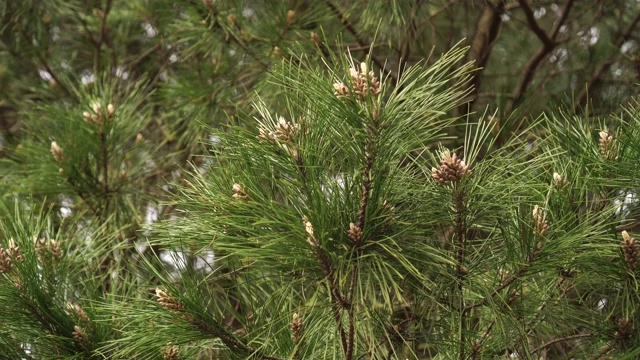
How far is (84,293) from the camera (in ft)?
3.74

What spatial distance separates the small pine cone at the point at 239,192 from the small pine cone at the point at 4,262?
1.08 ft

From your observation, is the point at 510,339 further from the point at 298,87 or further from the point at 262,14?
the point at 262,14

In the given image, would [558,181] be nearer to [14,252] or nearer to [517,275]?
[517,275]

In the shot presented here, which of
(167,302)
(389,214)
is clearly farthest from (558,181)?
(167,302)

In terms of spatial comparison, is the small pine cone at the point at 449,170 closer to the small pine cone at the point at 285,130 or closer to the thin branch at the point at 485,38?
the small pine cone at the point at 285,130

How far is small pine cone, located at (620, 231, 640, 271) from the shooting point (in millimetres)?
851

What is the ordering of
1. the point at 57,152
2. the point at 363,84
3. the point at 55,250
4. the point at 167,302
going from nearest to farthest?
the point at 363,84 < the point at 167,302 < the point at 55,250 < the point at 57,152

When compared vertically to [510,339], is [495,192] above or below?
above

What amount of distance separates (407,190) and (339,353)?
197 mm

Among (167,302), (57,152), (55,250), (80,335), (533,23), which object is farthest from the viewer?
(533,23)

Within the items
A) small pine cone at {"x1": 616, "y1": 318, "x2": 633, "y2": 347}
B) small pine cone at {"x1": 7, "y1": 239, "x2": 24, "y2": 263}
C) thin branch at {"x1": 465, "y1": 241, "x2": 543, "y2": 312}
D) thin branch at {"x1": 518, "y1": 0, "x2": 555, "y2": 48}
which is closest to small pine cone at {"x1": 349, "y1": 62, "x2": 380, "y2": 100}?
thin branch at {"x1": 465, "y1": 241, "x2": 543, "y2": 312}

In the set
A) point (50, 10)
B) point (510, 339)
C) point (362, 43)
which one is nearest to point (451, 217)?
point (510, 339)

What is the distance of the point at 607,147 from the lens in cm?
94

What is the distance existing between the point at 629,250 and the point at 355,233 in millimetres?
270
